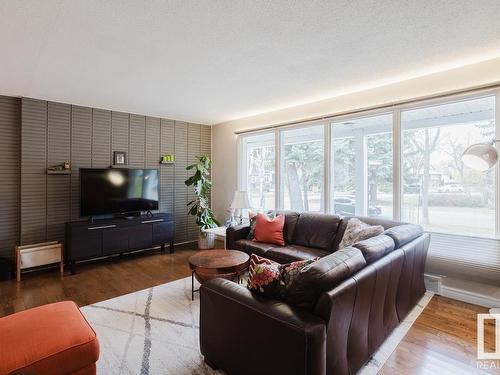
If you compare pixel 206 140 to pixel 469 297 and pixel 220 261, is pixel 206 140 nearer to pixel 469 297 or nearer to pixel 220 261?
pixel 220 261

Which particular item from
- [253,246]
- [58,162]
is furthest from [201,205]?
[58,162]

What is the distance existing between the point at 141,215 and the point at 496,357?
474cm

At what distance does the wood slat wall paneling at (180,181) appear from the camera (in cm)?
549

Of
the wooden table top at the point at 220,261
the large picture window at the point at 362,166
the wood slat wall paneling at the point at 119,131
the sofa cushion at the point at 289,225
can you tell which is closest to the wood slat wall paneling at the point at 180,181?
the wood slat wall paneling at the point at 119,131

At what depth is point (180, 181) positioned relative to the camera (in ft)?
18.2

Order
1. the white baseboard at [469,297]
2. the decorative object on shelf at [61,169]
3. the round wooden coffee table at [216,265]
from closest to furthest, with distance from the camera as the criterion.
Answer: the round wooden coffee table at [216,265]
the white baseboard at [469,297]
the decorative object on shelf at [61,169]

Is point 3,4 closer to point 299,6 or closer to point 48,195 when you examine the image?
point 299,6

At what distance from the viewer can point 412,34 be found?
2.26 metres

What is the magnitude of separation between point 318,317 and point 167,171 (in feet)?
14.8

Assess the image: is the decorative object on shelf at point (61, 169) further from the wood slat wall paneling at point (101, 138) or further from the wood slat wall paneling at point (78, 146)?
the wood slat wall paneling at point (101, 138)

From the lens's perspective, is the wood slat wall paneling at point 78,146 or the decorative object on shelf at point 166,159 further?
the decorative object on shelf at point 166,159

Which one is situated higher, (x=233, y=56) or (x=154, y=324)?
(x=233, y=56)

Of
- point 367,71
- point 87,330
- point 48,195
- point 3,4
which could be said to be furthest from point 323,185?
point 48,195

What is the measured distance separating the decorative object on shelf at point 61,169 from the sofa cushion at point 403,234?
437 centimetres
